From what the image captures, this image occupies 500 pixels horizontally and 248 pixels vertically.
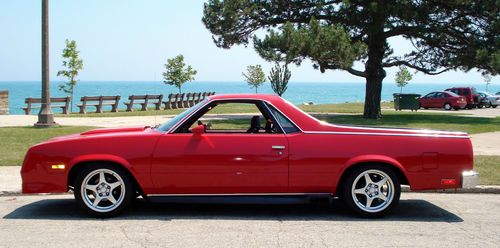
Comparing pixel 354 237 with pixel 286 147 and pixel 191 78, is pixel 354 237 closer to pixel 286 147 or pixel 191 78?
pixel 286 147

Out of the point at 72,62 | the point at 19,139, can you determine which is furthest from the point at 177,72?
the point at 19,139

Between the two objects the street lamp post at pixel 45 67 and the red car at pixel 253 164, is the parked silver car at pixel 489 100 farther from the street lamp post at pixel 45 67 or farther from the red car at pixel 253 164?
the red car at pixel 253 164

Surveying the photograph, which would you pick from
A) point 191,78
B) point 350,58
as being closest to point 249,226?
point 350,58

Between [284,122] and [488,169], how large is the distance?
5334 millimetres

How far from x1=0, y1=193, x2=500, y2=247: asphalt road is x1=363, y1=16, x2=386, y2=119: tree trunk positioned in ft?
67.4

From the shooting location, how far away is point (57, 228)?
6.14 meters

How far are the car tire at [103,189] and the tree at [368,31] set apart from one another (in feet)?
57.8

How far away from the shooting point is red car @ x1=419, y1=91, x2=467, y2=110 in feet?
135

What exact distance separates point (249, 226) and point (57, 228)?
2115 mm

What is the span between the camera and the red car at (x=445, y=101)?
4122 cm

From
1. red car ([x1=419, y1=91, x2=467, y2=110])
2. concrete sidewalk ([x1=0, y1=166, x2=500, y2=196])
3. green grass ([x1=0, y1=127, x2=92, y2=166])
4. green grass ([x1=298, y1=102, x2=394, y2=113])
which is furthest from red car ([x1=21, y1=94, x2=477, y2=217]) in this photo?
red car ([x1=419, y1=91, x2=467, y2=110])

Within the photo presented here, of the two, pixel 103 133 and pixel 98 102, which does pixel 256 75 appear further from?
pixel 103 133

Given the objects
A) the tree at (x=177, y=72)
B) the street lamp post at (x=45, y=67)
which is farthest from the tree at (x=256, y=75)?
the street lamp post at (x=45, y=67)

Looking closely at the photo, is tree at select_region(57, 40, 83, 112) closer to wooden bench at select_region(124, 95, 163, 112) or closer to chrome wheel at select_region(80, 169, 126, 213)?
wooden bench at select_region(124, 95, 163, 112)
